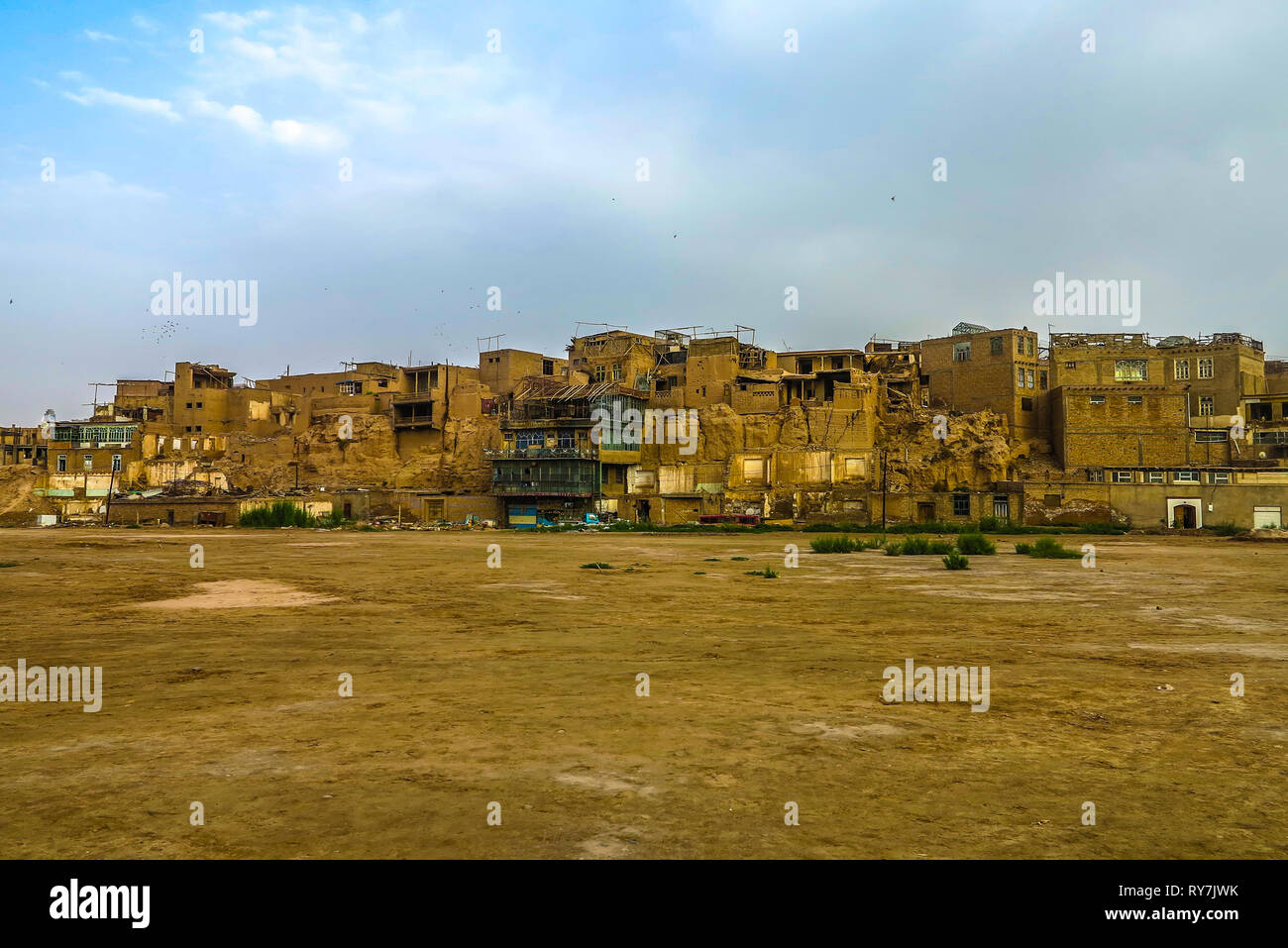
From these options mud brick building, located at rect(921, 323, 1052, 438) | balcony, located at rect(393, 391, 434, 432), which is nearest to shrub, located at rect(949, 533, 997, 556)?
mud brick building, located at rect(921, 323, 1052, 438)

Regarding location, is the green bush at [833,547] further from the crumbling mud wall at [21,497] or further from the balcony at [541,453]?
the crumbling mud wall at [21,497]

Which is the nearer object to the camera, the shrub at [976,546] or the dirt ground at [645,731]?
the dirt ground at [645,731]

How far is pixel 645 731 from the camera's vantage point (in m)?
8.03

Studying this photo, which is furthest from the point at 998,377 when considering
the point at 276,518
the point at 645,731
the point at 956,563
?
the point at 645,731

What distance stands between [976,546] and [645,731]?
1233 inches

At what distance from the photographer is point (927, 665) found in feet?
37.8

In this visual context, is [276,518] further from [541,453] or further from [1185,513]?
[1185,513]

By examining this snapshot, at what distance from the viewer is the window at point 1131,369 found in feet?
215

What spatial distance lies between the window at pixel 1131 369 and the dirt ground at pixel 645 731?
53.6 metres

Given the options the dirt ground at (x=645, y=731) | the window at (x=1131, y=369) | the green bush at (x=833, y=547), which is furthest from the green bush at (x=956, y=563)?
the window at (x=1131, y=369)

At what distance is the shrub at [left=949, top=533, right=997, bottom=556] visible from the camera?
115 ft

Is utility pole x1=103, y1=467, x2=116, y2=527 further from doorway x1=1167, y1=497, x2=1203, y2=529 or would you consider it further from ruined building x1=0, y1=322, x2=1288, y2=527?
doorway x1=1167, y1=497, x2=1203, y2=529
